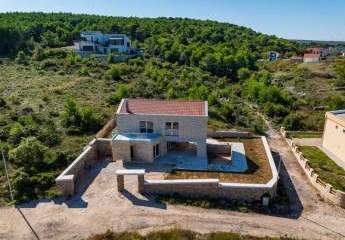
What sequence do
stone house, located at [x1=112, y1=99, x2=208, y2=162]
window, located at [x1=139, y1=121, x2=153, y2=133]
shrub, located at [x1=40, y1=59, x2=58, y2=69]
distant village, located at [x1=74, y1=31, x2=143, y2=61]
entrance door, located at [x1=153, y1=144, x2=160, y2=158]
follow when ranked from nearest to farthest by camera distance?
stone house, located at [x1=112, y1=99, x2=208, y2=162] < entrance door, located at [x1=153, y1=144, x2=160, y2=158] < window, located at [x1=139, y1=121, x2=153, y2=133] < shrub, located at [x1=40, y1=59, x2=58, y2=69] < distant village, located at [x1=74, y1=31, x2=143, y2=61]

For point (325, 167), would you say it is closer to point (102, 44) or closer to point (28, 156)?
point (28, 156)

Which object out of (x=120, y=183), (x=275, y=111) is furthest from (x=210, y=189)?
(x=275, y=111)

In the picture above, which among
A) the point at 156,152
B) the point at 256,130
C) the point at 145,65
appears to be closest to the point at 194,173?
the point at 156,152

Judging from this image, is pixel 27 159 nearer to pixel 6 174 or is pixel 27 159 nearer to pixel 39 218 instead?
pixel 6 174

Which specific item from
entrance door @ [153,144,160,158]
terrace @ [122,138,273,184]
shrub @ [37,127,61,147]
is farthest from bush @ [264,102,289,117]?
shrub @ [37,127,61,147]

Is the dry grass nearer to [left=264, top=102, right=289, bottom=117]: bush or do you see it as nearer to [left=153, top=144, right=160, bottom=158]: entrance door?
[left=153, top=144, right=160, bottom=158]: entrance door

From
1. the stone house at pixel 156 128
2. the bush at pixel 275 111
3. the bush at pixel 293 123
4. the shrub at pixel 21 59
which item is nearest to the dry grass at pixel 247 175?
the stone house at pixel 156 128
